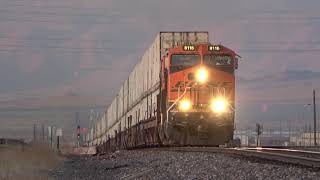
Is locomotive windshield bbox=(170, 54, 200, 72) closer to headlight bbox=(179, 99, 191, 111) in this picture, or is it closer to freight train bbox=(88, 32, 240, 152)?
freight train bbox=(88, 32, 240, 152)

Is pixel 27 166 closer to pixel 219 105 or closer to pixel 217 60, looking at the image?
pixel 219 105

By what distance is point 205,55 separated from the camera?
91.3ft

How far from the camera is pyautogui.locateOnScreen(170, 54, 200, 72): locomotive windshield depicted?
27.4 metres

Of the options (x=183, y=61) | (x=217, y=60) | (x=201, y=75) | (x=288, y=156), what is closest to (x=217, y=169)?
(x=288, y=156)

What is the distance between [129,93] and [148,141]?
14.3 m

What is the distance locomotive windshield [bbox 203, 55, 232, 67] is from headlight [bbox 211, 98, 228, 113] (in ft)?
6.31

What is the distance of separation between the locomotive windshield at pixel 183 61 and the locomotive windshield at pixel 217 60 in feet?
1.78

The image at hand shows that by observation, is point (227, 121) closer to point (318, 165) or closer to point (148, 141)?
point (148, 141)

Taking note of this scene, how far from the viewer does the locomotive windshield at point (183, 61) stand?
89.9ft

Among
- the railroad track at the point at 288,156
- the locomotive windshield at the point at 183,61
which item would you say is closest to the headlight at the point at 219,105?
the locomotive windshield at the point at 183,61

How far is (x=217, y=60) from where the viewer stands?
28.0m

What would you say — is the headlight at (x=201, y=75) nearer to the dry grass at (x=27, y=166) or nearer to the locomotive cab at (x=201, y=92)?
the locomotive cab at (x=201, y=92)

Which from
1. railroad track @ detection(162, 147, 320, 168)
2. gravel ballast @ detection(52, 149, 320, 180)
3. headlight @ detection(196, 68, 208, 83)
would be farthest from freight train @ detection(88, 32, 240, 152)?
gravel ballast @ detection(52, 149, 320, 180)

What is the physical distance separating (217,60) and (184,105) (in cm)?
298
